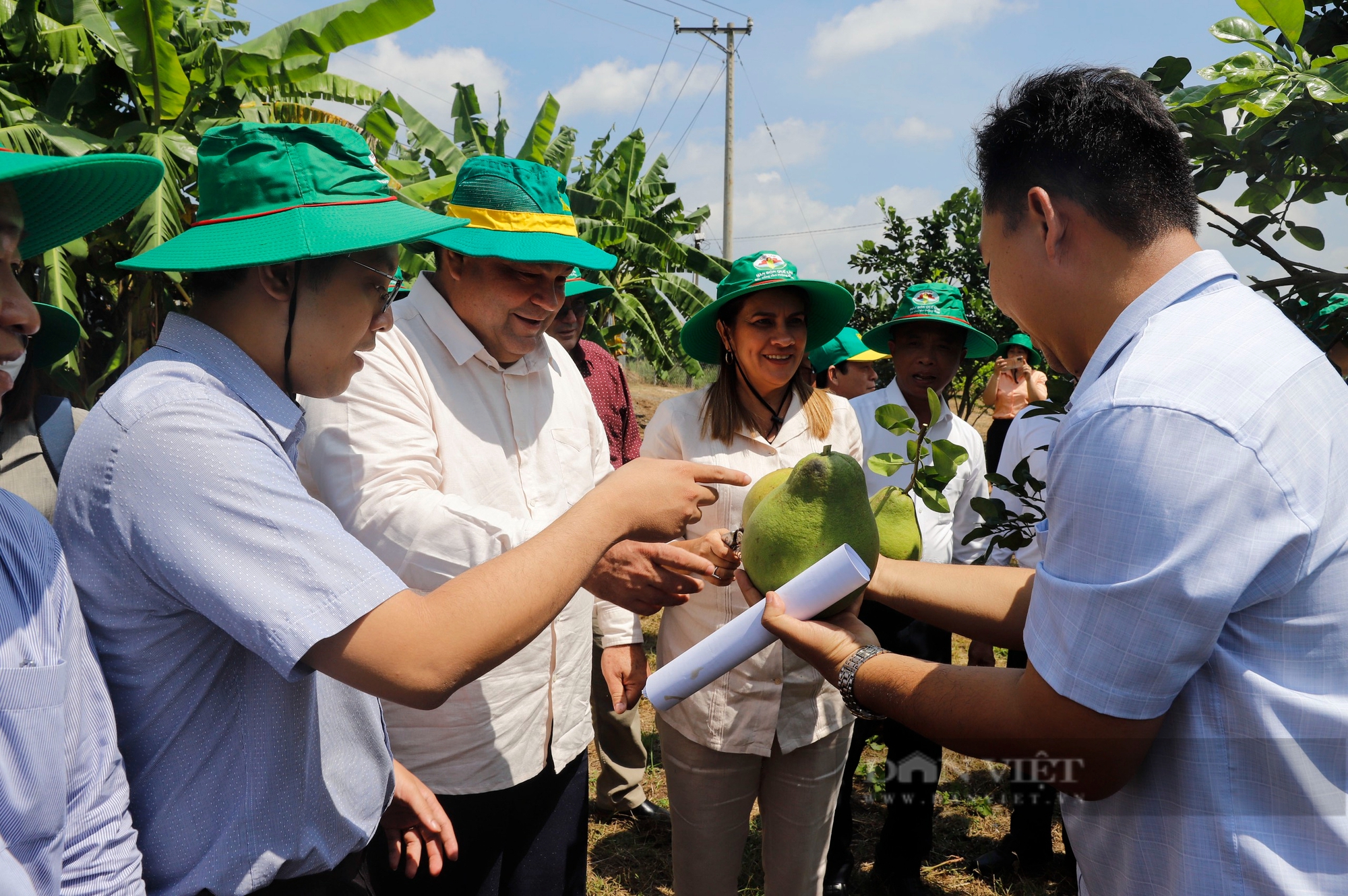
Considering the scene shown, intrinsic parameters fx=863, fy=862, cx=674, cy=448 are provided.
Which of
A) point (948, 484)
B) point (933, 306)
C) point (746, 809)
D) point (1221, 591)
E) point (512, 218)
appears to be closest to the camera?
point (1221, 591)

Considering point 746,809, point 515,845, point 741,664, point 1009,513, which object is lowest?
point 746,809

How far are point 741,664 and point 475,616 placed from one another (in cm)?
147

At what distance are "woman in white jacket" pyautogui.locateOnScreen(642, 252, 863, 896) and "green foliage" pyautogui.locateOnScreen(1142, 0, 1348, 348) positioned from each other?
1.29 metres

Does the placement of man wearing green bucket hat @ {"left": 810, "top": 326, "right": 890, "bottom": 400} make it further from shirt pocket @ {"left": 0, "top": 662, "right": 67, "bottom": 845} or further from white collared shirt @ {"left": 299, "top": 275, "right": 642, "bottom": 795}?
shirt pocket @ {"left": 0, "top": 662, "right": 67, "bottom": 845}

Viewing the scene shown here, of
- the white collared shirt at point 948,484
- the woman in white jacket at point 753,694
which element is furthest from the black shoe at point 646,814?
the white collared shirt at point 948,484

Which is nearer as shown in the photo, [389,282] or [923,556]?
[389,282]

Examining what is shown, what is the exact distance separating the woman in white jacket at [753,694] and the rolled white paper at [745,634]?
0.93 metres

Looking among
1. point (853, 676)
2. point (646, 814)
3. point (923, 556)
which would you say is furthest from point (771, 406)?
point (646, 814)

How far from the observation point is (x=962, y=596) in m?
2.01

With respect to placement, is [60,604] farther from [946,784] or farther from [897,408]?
[946,784]

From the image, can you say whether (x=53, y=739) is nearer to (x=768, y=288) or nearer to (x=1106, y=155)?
(x=1106, y=155)

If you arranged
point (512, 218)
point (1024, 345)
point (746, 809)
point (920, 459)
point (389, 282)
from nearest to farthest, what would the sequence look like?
1. point (389, 282)
2. point (920, 459)
3. point (512, 218)
4. point (746, 809)
5. point (1024, 345)

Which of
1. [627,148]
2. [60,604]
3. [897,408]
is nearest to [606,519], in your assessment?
[897,408]

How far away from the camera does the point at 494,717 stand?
2.18m
